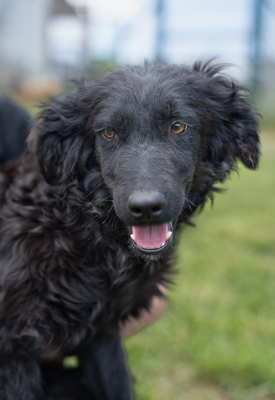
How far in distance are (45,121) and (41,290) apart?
3.17 feet

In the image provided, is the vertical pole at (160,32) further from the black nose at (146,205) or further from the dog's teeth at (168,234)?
the black nose at (146,205)

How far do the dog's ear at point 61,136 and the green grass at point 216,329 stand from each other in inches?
32.4

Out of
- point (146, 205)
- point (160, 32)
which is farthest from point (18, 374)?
point (160, 32)

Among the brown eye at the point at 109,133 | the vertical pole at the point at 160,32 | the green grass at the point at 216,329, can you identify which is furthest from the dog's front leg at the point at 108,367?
the vertical pole at the point at 160,32

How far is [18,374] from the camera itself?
204 centimetres

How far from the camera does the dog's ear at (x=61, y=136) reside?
230 cm

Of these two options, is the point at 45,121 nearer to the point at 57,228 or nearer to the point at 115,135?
the point at 115,135

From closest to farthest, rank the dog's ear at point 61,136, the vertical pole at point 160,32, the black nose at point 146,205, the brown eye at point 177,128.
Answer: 1. the black nose at point 146,205
2. the brown eye at point 177,128
3. the dog's ear at point 61,136
4. the vertical pole at point 160,32

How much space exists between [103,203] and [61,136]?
1.57ft

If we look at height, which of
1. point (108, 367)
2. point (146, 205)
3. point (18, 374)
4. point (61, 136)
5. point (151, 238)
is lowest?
point (108, 367)

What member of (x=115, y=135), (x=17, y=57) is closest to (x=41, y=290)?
(x=115, y=135)

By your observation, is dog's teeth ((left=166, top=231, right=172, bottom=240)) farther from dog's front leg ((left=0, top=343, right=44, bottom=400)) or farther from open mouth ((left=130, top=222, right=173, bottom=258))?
dog's front leg ((left=0, top=343, right=44, bottom=400))

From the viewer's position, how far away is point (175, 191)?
6.33 ft

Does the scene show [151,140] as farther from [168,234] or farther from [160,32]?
[160,32]
